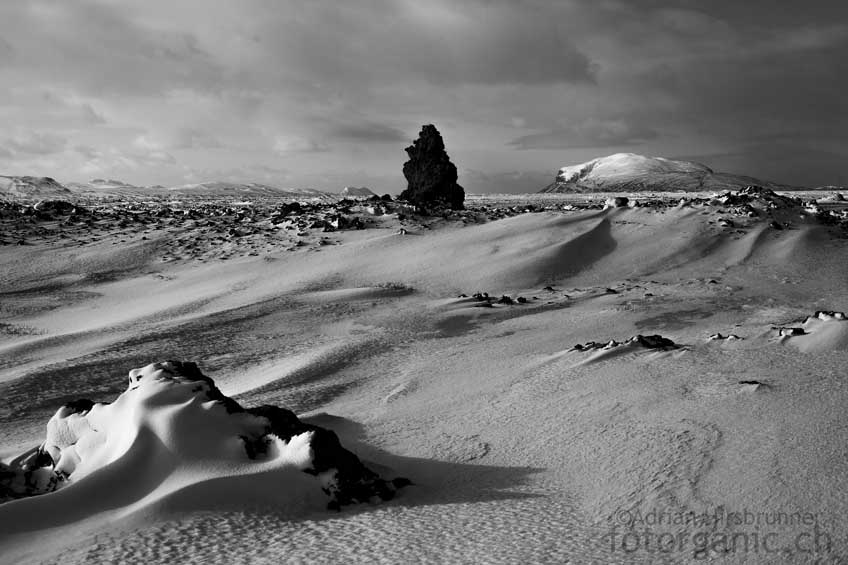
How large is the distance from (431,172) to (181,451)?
22.5 metres

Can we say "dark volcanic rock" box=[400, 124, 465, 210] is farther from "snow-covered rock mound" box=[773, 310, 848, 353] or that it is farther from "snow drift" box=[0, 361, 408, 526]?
"snow drift" box=[0, 361, 408, 526]

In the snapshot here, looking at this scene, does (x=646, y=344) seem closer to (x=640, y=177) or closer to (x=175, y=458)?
(x=175, y=458)

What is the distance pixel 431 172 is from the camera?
25656 millimetres

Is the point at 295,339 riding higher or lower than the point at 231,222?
lower

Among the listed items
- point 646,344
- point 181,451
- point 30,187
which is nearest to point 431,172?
point 646,344

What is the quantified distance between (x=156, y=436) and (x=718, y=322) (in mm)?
9384

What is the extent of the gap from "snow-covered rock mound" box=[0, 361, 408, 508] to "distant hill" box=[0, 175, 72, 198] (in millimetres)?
92314

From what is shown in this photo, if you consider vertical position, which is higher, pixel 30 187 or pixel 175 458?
pixel 30 187

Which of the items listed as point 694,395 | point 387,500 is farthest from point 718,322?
point 387,500

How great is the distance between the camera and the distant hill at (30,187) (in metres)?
84.5

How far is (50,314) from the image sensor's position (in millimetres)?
12695

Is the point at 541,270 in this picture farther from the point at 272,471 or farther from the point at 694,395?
the point at 272,471

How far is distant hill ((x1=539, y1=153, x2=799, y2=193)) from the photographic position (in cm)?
11312

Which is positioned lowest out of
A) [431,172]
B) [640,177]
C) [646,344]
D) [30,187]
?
[646,344]
